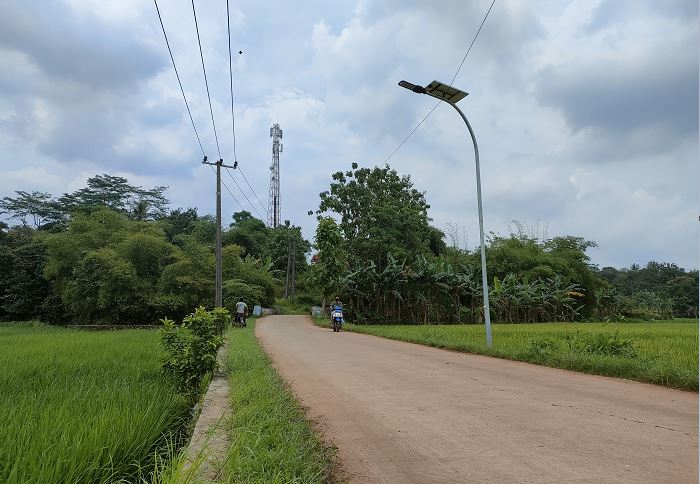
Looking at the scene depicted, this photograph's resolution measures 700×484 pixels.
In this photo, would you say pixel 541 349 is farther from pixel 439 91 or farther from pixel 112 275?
pixel 112 275

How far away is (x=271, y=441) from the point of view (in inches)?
155

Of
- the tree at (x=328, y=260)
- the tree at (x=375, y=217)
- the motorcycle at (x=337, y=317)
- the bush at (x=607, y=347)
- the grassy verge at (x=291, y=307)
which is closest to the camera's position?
the bush at (x=607, y=347)

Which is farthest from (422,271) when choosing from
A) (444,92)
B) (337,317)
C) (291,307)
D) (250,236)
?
(250,236)

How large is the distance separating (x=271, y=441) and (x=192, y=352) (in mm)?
3783

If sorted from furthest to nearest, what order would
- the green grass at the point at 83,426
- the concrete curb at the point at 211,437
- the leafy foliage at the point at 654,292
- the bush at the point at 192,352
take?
the leafy foliage at the point at 654,292 → the bush at the point at 192,352 → the concrete curb at the point at 211,437 → the green grass at the point at 83,426

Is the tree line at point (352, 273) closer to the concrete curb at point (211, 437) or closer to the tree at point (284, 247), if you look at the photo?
the tree at point (284, 247)

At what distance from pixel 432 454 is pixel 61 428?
2.81 m

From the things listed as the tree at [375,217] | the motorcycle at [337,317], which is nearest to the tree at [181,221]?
the tree at [375,217]

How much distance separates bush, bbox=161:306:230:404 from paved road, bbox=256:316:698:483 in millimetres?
1397

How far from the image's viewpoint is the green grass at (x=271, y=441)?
10.4 ft

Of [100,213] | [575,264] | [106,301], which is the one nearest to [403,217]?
[575,264]

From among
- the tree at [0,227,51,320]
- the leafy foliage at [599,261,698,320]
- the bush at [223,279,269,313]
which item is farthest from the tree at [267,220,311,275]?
the leafy foliage at [599,261,698,320]

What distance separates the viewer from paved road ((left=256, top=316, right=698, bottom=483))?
137 inches

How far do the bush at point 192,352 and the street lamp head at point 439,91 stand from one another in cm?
712
